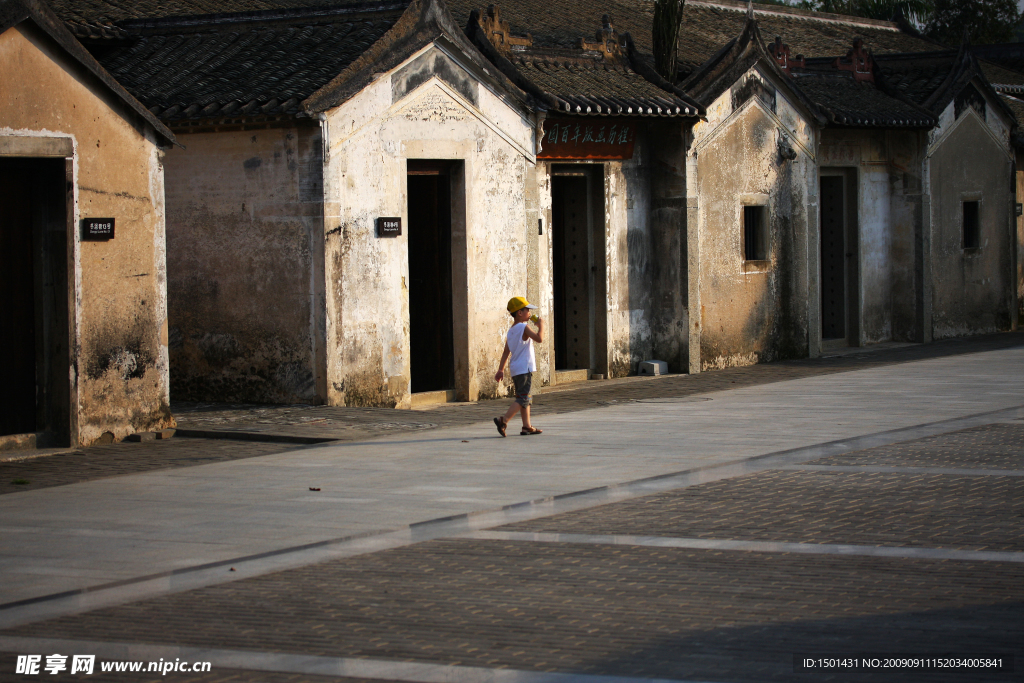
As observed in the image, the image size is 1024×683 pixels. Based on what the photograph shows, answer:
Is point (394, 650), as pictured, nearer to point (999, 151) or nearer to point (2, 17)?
point (2, 17)

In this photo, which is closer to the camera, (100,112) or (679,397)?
(100,112)

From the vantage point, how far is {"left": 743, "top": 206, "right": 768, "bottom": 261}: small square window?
20.6 metres

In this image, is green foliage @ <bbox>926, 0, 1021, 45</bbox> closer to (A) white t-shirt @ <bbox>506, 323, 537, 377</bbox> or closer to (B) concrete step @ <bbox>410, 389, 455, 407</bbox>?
(B) concrete step @ <bbox>410, 389, 455, 407</bbox>

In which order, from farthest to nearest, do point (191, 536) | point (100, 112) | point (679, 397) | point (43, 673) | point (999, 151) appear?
point (999, 151), point (679, 397), point (100, 112), point (191, 536), point (43, 673)

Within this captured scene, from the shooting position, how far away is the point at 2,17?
11.8 meters

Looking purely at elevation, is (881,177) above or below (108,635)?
above

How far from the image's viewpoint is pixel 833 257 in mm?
22875

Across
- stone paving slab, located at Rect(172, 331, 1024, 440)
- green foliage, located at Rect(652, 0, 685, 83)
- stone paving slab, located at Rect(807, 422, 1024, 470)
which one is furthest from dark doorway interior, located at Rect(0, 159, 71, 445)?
green foliage, located at Rect(652, 0, 685, 83)

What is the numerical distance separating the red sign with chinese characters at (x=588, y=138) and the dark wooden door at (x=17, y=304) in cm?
699

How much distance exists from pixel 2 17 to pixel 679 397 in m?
8.33

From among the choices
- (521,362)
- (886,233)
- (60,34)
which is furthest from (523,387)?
(886,233)

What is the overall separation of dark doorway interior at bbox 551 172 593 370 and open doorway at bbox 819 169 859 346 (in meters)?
5.73

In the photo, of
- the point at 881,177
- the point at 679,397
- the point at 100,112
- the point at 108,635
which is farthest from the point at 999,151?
the point at 108,635

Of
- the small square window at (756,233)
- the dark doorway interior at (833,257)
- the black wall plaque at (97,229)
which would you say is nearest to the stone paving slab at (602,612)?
the black wall plaque at (97,229)
